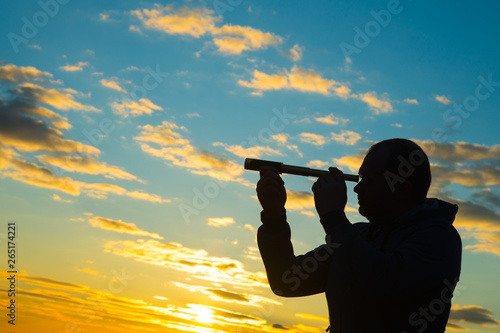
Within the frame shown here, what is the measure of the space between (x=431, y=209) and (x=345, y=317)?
0.99 metres

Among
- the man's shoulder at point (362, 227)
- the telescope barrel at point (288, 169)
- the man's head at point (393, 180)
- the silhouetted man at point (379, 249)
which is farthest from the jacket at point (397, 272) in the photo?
the telescope barrel at point (288, 169)

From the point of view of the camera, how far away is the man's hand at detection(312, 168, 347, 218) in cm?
328

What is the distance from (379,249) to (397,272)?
17.9 inches

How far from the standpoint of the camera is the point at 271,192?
12.6 ft

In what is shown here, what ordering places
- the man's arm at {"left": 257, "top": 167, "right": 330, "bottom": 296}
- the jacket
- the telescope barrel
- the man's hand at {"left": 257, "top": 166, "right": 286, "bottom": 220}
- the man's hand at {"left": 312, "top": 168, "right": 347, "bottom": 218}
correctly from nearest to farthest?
the jacket
the man's hand at {"left": 312, "top": 168, "right": 347, "bottom": 218}
the telescope barrel
the man's hand at {"left": 257, "top": 166, "right": 286, "bottom": 220}
the man's arm at {"left": 257, "top": 167, "right": 330, "bottom": 296}

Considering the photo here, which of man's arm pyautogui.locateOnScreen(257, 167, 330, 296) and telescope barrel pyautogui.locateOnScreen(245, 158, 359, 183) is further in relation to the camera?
man's arm pyautogui.locateOnScreen(257, 167, 330, 296)

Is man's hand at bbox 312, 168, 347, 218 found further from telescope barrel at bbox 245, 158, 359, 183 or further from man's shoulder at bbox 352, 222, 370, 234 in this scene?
man's shoulder at bbox 352, 222, 370, 234

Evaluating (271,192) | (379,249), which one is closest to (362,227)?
(379,249)

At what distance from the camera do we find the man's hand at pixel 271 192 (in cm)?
379

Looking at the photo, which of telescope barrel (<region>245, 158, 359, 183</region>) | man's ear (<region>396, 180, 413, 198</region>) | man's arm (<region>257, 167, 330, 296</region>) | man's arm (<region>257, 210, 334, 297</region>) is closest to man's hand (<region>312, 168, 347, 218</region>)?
telescope barrel (<region>245, 158, 359, 183</region>)

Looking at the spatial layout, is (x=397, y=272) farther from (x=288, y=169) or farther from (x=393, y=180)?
(x=288, y=169)

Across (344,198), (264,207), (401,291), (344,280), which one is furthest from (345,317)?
(264,207)

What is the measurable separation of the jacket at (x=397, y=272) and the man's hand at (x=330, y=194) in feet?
0.19

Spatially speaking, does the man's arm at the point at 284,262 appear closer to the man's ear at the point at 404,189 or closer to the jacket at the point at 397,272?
the jacket at the point at 397,272
